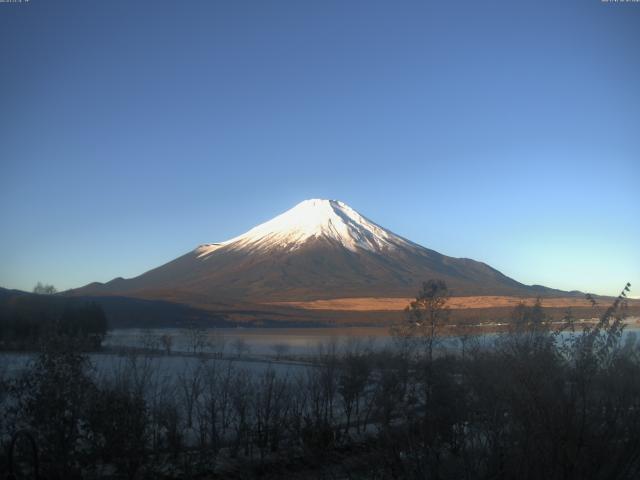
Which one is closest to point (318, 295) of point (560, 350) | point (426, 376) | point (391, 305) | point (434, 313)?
point (391, 305)

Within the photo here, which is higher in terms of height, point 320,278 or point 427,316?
point 320,278

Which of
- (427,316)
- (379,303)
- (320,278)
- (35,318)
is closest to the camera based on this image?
(427,316)

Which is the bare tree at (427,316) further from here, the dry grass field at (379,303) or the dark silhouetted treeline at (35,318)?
the dry grass field at (379,303)

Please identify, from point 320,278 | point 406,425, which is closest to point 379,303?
A: point 320,278

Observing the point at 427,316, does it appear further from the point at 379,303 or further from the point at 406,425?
the point at 379,303

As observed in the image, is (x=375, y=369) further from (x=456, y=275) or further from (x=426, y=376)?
(x=456, y=275)

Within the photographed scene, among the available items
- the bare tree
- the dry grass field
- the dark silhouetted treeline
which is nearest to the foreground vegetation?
the bare tree

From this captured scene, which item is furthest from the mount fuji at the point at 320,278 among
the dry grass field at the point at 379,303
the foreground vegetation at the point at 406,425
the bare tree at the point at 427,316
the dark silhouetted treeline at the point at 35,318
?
the foreground vegetation at the point at 406,425

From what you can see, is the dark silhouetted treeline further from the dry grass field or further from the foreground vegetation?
the dry grass field

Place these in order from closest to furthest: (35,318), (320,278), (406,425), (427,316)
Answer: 1. (406,425)
2. (427,316)
3. (35,318)
4. (320,278)

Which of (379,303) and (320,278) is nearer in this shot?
(379,303)

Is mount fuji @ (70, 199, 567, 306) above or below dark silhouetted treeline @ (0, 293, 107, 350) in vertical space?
above
